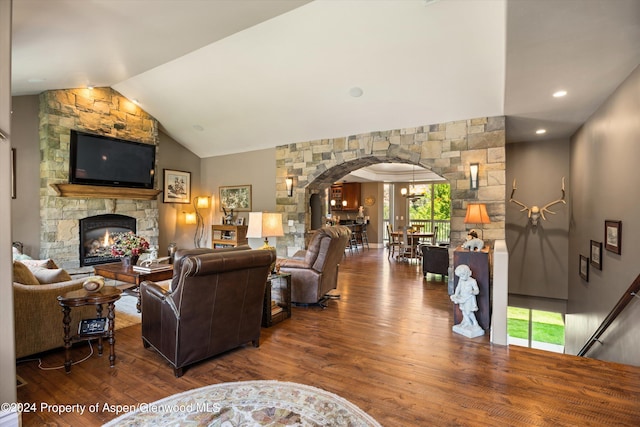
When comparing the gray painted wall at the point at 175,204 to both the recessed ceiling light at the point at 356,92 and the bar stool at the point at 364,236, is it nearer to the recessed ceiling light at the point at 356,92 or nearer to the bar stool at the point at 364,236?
the recessed ceiling light at the point at 356,92

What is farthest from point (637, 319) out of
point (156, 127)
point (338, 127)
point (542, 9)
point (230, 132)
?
point (156, 127)

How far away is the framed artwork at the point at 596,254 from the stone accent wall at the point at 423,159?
118cm

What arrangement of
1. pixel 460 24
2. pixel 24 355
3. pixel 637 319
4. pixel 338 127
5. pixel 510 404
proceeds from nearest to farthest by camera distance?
pixel 510 404, pixel 24 355, pixel 637 319, pixel 460 24, pixel 338 127

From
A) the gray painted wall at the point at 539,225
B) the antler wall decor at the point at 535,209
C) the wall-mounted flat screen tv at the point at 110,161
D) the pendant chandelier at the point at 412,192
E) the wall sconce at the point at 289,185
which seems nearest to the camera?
the wall-mounted flat screen tv at the point at 110,161

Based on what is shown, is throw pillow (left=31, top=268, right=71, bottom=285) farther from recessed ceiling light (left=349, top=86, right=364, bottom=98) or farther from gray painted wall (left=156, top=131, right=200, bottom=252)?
recessed ceiling light (left=349, top=86, right=364, bottom=98)

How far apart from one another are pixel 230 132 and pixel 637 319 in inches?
284

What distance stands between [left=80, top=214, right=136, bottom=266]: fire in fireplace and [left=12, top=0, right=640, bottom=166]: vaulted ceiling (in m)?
2.45

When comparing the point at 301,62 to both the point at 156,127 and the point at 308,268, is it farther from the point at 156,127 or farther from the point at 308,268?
the point at 156,127

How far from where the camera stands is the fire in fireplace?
6.04 meters

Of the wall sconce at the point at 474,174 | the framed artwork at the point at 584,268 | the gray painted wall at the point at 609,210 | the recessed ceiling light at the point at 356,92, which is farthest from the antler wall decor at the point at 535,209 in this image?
the recessed ceiling light at the point at 356,92

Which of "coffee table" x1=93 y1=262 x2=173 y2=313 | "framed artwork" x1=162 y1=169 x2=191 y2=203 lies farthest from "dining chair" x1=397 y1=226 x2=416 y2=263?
"coffee table" x1=93 y1=262 x2=173 y2=313

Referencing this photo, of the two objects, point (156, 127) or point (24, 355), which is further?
point (156, 127)

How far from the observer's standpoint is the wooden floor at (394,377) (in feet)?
7.02

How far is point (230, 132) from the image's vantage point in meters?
7.16
